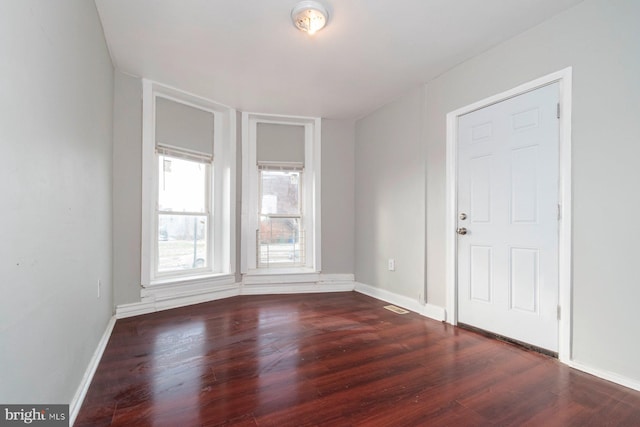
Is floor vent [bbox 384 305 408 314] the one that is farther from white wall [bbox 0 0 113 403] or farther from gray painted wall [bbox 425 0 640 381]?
white wall [bbox 0 0 113 403]

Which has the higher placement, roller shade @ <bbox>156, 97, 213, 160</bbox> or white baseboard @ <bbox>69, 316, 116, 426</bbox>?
roller shade @ <bbox>156, 97, 213, 160</bbox>

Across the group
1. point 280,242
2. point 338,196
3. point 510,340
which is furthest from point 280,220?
point 510,340

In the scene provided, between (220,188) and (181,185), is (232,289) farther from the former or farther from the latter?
(181,185)

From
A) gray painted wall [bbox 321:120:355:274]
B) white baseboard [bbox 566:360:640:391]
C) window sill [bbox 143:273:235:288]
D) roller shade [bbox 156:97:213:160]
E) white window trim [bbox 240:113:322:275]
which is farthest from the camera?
gray painted wall [bbox 321:120:355:274]

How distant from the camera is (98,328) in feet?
6.87

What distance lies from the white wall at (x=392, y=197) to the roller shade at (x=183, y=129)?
6.63 feet

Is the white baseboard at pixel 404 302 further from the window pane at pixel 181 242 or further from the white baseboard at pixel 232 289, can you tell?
the window pane at pixel 181 242

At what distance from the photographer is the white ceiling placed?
203 centimetres

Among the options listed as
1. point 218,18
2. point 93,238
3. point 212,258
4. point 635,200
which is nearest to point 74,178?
point 93,238

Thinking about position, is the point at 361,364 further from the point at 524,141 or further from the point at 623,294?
the point at 524,141

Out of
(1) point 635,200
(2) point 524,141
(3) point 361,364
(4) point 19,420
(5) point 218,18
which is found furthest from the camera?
(2) point 524,141

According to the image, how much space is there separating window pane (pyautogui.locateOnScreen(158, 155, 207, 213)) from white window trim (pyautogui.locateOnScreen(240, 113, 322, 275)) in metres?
0.51

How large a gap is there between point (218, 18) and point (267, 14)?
1.18ft

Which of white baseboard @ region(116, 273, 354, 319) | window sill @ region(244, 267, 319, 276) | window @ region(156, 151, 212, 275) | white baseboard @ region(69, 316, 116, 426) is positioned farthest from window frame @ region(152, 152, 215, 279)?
white baseboard @ region(69, 316, 116, 426)
